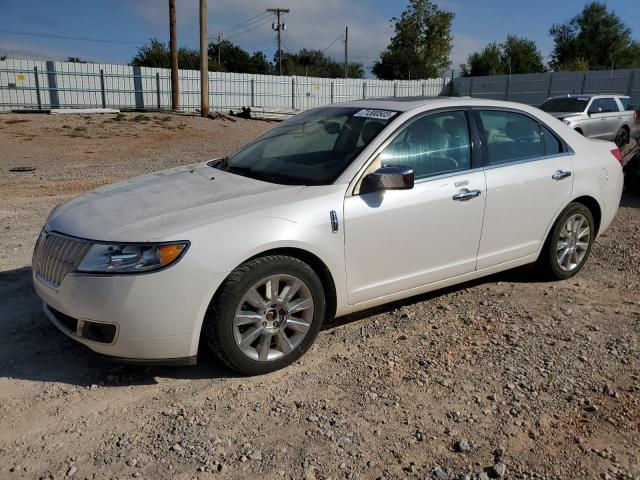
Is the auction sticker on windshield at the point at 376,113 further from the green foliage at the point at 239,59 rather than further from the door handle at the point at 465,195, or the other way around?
the green foliage at the point at 239,59

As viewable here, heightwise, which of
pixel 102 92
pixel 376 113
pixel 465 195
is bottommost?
pixel 465 195

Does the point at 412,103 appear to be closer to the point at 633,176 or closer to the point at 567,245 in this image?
the point at 567,245

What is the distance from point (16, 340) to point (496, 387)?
10.2 ft

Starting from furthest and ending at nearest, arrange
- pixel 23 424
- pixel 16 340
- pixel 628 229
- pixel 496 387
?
pixel 628 229
pixel 16 340
pixel 496 387
pixel 23 424

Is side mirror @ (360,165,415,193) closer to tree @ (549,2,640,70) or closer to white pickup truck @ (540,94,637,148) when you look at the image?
white pickup truck @ (540,94,637,148)

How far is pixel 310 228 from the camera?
3447 mm

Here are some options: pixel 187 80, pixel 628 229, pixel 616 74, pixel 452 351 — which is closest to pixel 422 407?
pixel 452 351

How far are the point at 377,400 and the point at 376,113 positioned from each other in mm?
2095

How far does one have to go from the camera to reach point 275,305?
3408 mm

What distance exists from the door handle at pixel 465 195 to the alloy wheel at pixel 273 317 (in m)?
1.37

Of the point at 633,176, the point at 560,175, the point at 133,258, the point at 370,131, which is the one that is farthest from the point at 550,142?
the point at 633,176

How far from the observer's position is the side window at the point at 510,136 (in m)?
4.45

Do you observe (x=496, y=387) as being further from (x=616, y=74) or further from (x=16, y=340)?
(x=616, y=74)

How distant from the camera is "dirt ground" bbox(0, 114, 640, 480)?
268 centimetres
